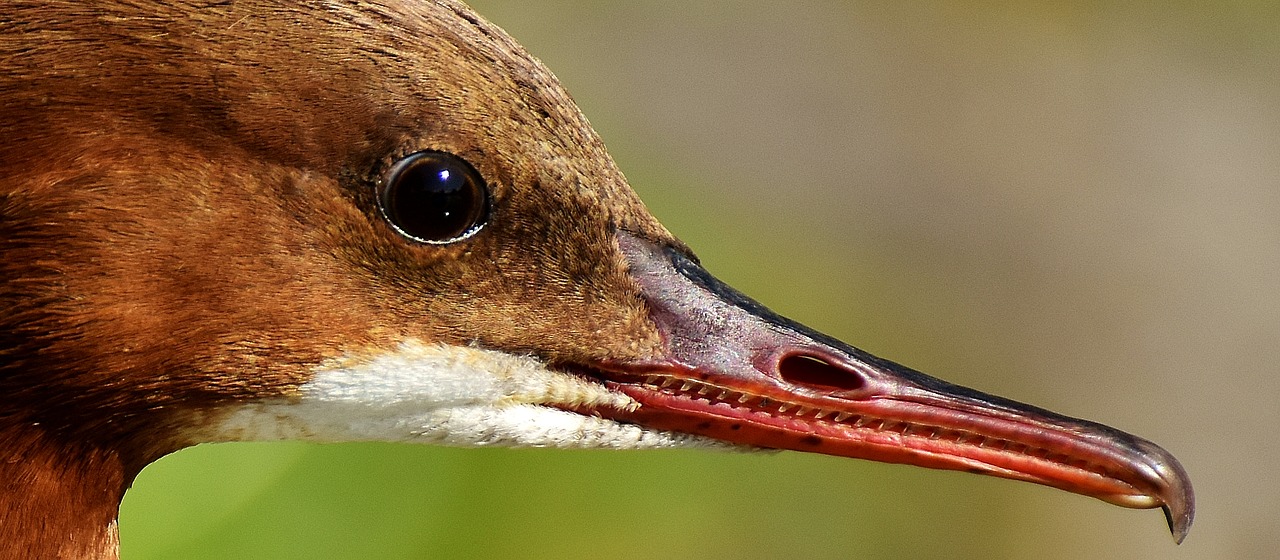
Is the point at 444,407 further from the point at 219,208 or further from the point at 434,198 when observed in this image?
the point at 219,208

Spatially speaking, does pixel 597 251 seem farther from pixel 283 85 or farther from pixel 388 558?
pixel 388 558

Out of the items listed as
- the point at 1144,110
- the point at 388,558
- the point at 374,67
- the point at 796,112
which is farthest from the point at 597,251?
the point at 1144,110

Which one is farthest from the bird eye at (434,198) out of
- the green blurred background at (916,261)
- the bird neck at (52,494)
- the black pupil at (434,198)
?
the green blurred background at (916,261)

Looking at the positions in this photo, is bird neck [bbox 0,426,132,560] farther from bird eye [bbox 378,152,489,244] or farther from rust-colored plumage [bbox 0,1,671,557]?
bird eye [bbox 378,152,489,244]

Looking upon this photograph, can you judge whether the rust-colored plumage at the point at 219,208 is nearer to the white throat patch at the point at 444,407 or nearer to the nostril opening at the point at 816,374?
the white throat patch at the point at 444,407

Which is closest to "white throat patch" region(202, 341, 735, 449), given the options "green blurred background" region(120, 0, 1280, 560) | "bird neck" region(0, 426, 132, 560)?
"bird neck" region(0, 426, 132, 560)

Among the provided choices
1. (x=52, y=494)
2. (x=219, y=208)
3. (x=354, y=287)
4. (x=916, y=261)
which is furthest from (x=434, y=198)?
(x=916, y=261)
